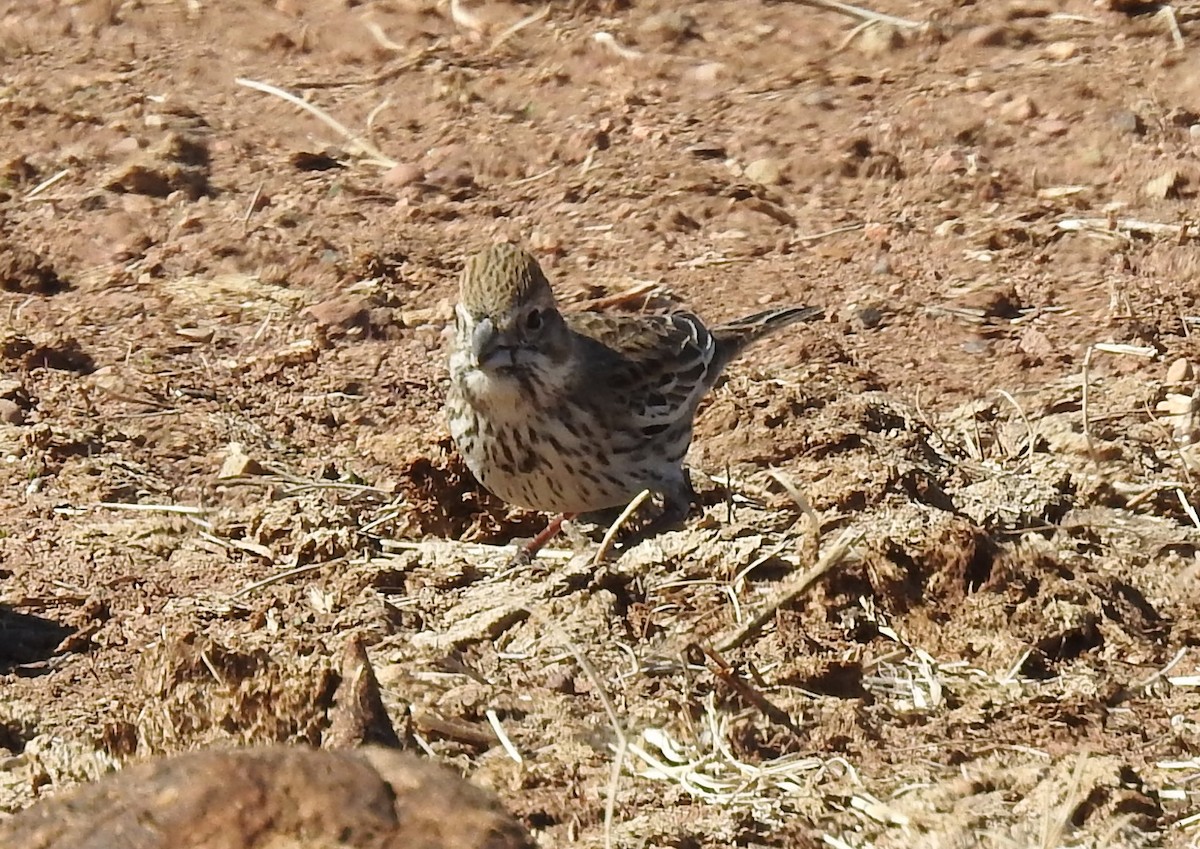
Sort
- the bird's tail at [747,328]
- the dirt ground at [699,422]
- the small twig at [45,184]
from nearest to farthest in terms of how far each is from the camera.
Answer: the dirt ground at [699,422] → the bird's tail at [747,328] → the small twig at [45,184]

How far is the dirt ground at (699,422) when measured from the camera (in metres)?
5.06

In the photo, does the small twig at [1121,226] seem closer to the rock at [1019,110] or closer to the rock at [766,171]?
the rock at [1019,110]

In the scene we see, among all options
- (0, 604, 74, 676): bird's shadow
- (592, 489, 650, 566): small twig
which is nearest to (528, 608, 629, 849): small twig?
(592, 489, 650, 566): small twig

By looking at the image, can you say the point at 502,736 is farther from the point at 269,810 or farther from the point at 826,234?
the point at 826,234

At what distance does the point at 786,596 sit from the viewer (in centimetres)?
568

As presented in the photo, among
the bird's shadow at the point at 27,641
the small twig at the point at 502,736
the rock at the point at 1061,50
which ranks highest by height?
the small twig at the point at 502,736

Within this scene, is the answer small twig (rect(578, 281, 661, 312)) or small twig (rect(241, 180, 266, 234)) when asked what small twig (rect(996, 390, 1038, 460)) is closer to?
small twig (rect(578, 281, 661, 312))

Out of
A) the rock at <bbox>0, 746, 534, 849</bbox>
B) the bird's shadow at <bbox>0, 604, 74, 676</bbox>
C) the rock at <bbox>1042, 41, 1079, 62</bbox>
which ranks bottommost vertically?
the bird's shadow at <bbox>0, 604, 74, 676</bbox>

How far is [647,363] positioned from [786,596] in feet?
5.08

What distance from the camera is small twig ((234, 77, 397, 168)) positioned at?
9.83m

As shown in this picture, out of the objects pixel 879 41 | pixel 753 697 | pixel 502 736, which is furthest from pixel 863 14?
pixel 502 736

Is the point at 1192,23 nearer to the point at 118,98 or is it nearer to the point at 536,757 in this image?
the point at 118,98

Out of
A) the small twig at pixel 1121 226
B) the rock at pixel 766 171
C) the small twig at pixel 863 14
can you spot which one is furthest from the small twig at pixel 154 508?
the small twig at pixel 863 14

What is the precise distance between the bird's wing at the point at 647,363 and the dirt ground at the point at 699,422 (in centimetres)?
29
